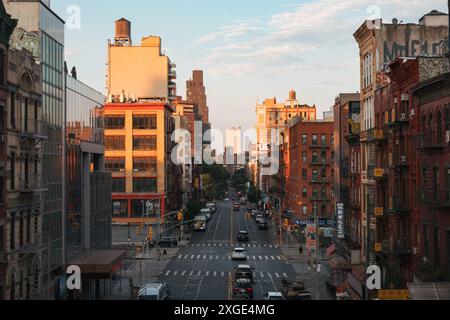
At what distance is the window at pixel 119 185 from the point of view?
118 m

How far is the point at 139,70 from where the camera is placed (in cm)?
13938

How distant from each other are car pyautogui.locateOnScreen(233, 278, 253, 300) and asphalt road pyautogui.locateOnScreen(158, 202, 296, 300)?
0.97 m

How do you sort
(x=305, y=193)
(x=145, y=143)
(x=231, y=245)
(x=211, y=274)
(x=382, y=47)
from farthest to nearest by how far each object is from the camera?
1. (x=145, y=143)
2. (x=305, y=193)
3. (x=231, y=245)
4. (x=211, y=274)
5. (x=382, y=47)

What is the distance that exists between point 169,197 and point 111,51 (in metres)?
31.7

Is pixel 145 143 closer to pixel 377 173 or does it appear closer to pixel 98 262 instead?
pixel 98 262

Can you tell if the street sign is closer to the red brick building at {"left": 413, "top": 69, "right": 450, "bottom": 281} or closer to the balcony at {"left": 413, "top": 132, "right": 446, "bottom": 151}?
the red brick building at {"left": 413, "top": 69, "right": 450, "bottom": 281}

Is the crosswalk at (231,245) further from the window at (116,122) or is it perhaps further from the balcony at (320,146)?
the window at (116,122)

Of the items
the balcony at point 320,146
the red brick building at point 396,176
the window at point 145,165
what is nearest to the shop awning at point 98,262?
the red brick building at point 396,176

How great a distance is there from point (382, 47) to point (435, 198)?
20.4 meters

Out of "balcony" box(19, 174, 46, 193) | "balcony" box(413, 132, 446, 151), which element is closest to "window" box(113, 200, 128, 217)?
"balcony" box(19, 174, 46, 193)

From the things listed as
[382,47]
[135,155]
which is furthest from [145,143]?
[382,47]

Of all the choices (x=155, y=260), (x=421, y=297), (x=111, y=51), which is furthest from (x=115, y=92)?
(x=421, y=297)

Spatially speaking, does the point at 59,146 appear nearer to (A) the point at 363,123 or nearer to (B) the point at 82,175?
(B) the point at 82,175

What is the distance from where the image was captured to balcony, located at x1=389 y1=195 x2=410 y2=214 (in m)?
40.8
